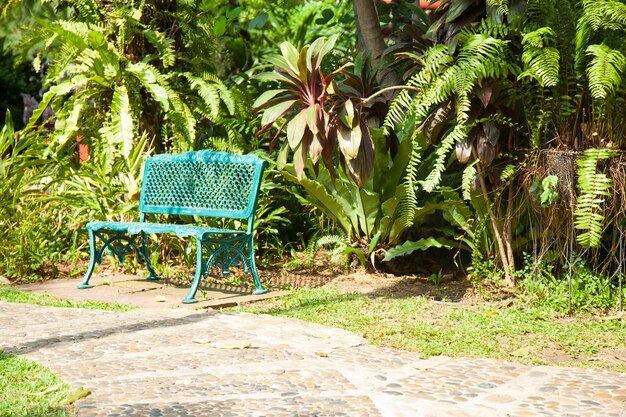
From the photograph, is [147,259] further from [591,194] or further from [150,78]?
[591,194]

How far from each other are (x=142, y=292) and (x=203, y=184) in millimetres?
1063

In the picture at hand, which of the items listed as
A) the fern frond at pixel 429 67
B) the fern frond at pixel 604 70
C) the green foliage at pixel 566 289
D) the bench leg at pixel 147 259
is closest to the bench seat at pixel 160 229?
the bench leg at pixel 147 259

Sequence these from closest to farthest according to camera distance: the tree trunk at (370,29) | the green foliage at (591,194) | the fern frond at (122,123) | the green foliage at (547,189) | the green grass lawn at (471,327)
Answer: the green grass lawn at (471,327) → the green foliage at (591,194) → the green foliage at (547,189) → the tree trunk at (370,29) → the fern frond at (122,123)

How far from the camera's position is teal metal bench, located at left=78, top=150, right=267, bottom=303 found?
22.6ft

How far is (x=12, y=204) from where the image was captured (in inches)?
322

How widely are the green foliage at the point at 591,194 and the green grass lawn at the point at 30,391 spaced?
335 cm

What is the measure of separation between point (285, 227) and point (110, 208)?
5.70 ft

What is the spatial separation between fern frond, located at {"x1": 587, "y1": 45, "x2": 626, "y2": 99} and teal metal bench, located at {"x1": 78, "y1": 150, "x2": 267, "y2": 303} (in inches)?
104

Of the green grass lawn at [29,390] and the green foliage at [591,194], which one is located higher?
the green foliage at [591,194]

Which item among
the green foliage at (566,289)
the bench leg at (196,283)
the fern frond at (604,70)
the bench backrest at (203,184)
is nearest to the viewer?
the fern frond at (604,70)

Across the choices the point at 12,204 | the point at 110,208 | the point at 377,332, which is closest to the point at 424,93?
the point at 377,332

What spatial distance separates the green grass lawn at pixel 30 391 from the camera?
12.2 ft

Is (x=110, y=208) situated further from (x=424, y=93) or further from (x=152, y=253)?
(x=424, y=93)

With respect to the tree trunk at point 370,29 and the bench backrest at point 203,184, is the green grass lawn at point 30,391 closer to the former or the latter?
the bench backrest at point 203,184
